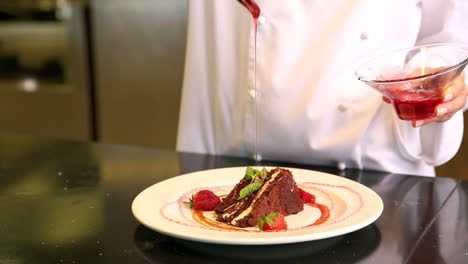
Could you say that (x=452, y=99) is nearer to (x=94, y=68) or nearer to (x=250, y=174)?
(x=250, y=174)

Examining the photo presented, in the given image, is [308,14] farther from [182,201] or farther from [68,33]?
[68,33]

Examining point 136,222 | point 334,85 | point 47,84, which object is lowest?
point 47,84

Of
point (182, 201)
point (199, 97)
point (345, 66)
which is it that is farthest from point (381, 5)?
point (182, 201)

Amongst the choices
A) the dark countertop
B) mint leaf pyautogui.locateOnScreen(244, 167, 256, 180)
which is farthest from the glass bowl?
mint leaf pyautogui.locateOnScreen(244, 167, 256, 180)

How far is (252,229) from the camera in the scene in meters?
1.04

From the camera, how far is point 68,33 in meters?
3.35

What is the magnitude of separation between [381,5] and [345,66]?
17 cm

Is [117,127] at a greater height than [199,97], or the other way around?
[199,97]

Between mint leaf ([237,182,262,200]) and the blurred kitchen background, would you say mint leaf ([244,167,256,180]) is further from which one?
the blurred kitchen background

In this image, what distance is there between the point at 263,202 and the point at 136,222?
23cm

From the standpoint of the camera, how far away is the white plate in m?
0.92

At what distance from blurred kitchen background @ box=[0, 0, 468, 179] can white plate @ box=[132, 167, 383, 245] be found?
1.84 meters

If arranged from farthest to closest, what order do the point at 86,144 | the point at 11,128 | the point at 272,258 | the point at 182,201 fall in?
the point at 11,128
the point at 86,144
the point at 182,201
the point at 272,258

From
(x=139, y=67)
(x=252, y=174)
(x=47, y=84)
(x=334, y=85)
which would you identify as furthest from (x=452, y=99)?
(x=47, y=84)
